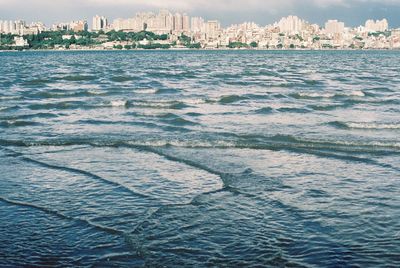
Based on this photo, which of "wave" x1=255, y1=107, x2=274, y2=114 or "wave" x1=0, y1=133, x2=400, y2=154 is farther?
"wave" x1=255, y1=107, x2=274, y2=114

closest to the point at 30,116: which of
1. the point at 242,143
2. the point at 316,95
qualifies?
the point at 242,143

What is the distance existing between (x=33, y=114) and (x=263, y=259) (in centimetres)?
1815

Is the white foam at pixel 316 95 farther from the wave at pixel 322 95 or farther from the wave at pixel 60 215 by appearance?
the wave at pixel 60 215

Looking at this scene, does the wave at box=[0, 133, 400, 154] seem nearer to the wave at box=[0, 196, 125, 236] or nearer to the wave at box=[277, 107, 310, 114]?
the wave at box=[0, 196, 125, 236]

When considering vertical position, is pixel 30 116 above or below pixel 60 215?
below

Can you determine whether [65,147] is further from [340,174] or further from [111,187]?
[340,174]

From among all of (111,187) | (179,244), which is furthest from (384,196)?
(111,187)

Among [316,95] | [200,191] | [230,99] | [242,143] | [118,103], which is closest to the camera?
[200,191]

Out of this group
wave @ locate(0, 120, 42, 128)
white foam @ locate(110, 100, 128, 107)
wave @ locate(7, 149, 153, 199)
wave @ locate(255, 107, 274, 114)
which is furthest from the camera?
white foam @ locate(110, 100, 128, 107)

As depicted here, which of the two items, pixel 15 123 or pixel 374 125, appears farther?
pixel 15 123

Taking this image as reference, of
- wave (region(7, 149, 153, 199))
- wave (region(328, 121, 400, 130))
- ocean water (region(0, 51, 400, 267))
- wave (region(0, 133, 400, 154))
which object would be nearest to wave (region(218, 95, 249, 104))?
Answer: ocean water (region(0, 51, 400, 267))

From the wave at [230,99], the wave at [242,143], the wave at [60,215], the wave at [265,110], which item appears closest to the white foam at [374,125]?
the wave at [242,143]

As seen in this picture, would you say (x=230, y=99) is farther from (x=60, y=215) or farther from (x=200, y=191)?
(x=60, y=215)

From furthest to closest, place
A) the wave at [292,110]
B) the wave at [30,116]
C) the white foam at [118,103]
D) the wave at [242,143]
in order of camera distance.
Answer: the white foam at [118,103]
the wave at [292,110]
the wave at [30,116]
the wave at [242,143]
